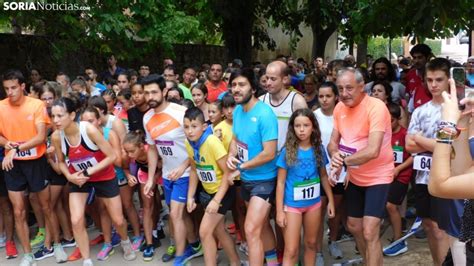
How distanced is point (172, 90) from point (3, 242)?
2599mm

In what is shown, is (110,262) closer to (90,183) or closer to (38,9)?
(90,183)

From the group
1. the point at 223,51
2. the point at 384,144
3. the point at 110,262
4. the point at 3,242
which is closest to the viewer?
the point at 384,144

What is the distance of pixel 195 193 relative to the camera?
5.14 meters

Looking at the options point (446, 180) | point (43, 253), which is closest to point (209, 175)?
point (43, 253)

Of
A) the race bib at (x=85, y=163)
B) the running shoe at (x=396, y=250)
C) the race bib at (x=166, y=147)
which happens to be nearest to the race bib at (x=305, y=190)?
the race bib at (x=166, y=147)

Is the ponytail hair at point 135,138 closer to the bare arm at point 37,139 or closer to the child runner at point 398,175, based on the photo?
the bare arm at point 37,139

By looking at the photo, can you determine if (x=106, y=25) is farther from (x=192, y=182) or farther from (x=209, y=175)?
(x=209, y=175)

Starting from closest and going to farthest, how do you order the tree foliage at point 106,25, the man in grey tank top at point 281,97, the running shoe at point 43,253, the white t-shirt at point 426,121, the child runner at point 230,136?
the white t-shirt at point 426,121 < the man in grey tank top at point 281,97 < the child runner at point 230,136 < the running shoe at point 43,253 < the tree foliage at point 106,25

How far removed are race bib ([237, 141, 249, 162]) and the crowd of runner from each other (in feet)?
0.06

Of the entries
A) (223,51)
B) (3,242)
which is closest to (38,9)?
(3,242)

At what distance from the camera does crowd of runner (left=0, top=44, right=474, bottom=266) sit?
4.43 metres

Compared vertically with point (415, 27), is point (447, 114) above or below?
below

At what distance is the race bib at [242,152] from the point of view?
15.2 feet

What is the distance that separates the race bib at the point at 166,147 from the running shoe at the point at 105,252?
1308 millimetres
